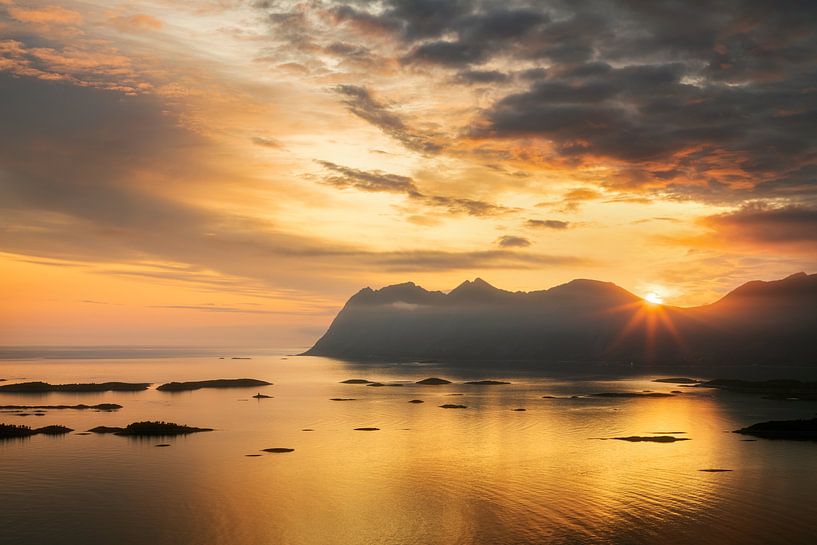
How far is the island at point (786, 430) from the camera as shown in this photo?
9519 cm

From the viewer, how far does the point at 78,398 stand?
6255 inches

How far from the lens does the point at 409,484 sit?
2630 inches

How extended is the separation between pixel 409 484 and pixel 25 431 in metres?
64.2

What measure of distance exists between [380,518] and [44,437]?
65.1m

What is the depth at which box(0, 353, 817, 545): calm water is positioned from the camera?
50.1 metres

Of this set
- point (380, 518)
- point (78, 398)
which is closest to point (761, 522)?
point (380, 518)

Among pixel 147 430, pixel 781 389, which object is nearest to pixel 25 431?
pixel 147 430

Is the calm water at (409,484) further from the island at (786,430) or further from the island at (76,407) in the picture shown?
the island at (76,407)

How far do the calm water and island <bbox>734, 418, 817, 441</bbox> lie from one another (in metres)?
5.09

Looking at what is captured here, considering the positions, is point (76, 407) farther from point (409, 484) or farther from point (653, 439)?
point (653, 439)

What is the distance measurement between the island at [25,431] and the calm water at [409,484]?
168 inches

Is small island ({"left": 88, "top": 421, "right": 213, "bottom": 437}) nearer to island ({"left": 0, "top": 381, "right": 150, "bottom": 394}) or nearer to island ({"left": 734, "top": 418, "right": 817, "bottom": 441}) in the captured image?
island ({"left": 0, "top": 381, "right": 150, "bottom": 394})

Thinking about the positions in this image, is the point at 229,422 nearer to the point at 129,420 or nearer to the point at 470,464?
the point at 129,420

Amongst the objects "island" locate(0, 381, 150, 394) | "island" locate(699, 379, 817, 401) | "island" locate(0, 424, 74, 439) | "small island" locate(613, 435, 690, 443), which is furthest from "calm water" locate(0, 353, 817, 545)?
"island" locate(0, 381, 150, 394)
